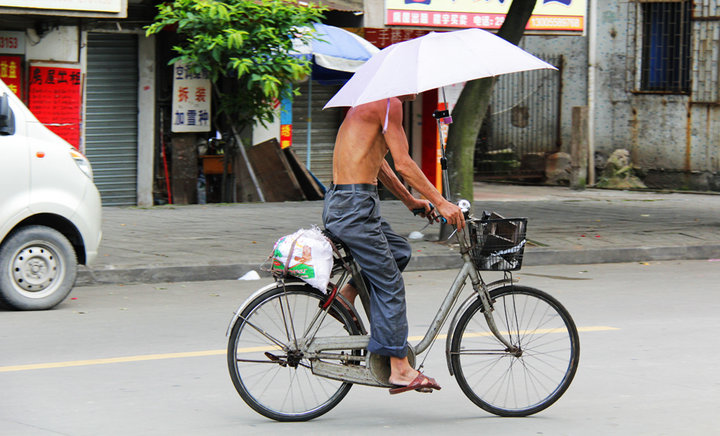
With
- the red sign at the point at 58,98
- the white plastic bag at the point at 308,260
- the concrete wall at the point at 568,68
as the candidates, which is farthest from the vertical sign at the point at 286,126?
the white plastic bag at the point at 308,260

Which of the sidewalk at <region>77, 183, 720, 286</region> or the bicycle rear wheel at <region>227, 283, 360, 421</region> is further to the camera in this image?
the sidewalk at <region>77, 183, 720, 286</region>

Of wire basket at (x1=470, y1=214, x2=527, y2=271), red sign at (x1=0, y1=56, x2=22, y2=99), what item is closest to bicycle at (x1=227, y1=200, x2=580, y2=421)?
wire basket at (x1=470, y1=214, x2=527, y2=271)

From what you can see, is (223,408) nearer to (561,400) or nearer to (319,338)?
(319,338)

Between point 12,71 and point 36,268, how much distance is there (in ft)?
22.7

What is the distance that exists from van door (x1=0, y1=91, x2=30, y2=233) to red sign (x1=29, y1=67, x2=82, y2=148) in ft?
20.9

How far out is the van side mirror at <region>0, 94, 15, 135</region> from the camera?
A: 23.3 ft

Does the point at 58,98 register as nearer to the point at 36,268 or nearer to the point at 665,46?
the point at 36,268

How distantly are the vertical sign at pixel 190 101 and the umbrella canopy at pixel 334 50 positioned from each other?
1619mm

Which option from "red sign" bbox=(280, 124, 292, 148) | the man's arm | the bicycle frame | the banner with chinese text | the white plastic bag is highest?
the banner with chinese text

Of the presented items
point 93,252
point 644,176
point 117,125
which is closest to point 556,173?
point 644,176

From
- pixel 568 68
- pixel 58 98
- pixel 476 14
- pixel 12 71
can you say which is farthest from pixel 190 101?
pixel 568 68

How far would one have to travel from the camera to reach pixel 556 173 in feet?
68.8

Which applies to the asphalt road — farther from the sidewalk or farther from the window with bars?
the window with bars

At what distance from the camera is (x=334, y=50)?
15094 millimetres
